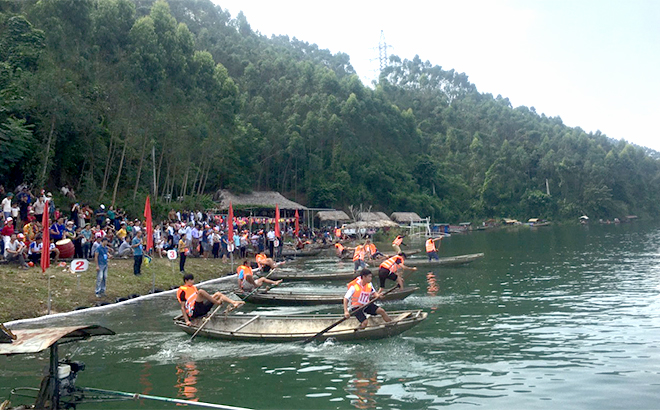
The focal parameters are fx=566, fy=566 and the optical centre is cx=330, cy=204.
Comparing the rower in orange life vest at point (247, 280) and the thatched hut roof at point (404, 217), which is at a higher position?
the thatched hut roof at point (404, 217)

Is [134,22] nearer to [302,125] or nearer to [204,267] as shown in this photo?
[204,267]

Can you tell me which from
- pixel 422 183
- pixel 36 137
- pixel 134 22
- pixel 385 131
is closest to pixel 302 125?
pixel 385 131

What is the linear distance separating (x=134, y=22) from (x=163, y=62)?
358 centimetres

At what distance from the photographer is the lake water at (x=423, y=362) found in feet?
31.1

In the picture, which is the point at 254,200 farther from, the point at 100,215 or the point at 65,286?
the point at 65,286

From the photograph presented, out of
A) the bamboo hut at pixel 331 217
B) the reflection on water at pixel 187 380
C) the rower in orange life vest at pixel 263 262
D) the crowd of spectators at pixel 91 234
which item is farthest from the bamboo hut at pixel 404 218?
the reflection on water at pixel 187 380

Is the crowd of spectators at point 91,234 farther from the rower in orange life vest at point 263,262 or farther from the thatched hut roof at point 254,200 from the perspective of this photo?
the thatched hut roof at point 254,200

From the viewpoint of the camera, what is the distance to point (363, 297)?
1352cm

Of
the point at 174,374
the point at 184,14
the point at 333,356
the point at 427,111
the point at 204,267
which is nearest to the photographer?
the point at 174,374

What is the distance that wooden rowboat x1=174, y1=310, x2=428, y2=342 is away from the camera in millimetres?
12914

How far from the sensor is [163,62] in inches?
1451

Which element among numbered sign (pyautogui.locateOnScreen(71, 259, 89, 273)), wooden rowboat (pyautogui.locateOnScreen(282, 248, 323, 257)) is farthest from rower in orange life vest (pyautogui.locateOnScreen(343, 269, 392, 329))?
wooden rowboat (pyautogui.locateOnScreen(282, 248, 323, 257))

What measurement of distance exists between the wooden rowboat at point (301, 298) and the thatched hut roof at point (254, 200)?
30060 mm

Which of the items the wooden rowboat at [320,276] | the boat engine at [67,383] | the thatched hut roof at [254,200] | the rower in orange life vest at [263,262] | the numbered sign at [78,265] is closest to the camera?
the boat engine at [67,383]
